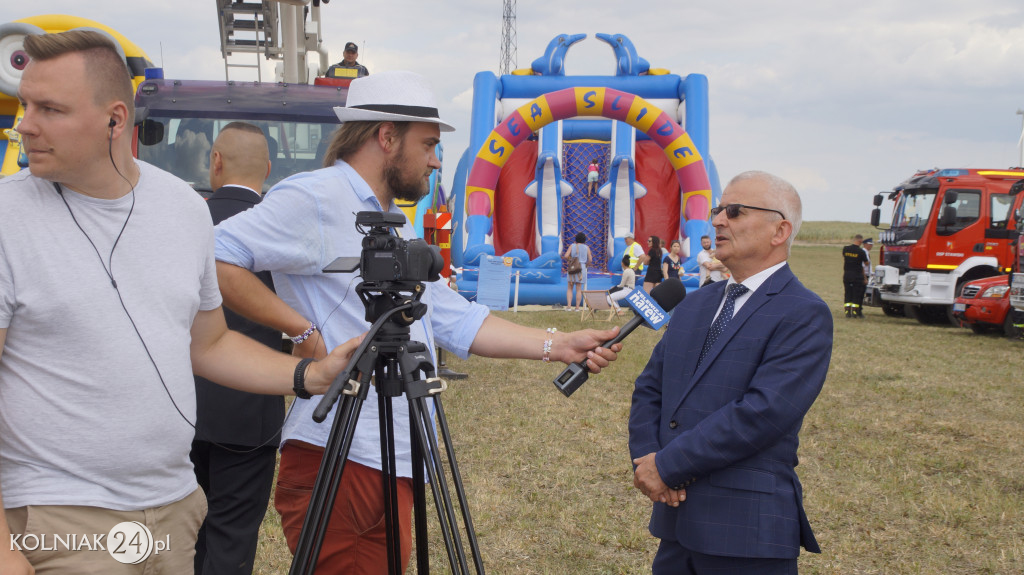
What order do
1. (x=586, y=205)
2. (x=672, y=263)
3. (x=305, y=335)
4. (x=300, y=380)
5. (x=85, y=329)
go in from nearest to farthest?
(x=85, y=329)
(x=300, y=380)
(x=305, y=335)
(x=672, y=263)
(x=586, y=205)

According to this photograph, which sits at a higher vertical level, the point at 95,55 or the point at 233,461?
the point at 95,55

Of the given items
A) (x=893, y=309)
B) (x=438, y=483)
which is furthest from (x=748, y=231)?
(x=893, y=309)

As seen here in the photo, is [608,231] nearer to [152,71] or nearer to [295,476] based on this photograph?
[152,71]

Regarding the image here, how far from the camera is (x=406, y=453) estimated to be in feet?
8.25

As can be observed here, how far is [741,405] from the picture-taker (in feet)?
8.67

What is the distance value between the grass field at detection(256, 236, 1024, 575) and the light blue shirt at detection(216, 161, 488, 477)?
206cm

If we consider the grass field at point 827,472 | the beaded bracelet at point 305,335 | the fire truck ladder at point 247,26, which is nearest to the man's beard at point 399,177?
the beaded bracelet at point 305,335

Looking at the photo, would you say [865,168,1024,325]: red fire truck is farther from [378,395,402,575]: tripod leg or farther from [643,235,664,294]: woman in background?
[378,395,402,575]: tripod leg

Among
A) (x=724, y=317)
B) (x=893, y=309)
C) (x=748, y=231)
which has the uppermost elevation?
(x=748, y=231)

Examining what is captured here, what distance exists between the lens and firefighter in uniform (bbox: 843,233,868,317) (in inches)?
703

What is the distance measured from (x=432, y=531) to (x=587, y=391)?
13.1 ft

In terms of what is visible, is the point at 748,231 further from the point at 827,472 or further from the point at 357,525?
the point at 827,472

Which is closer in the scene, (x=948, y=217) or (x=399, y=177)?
(x=399, y=177)

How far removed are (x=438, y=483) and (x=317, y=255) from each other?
0.78 meters
